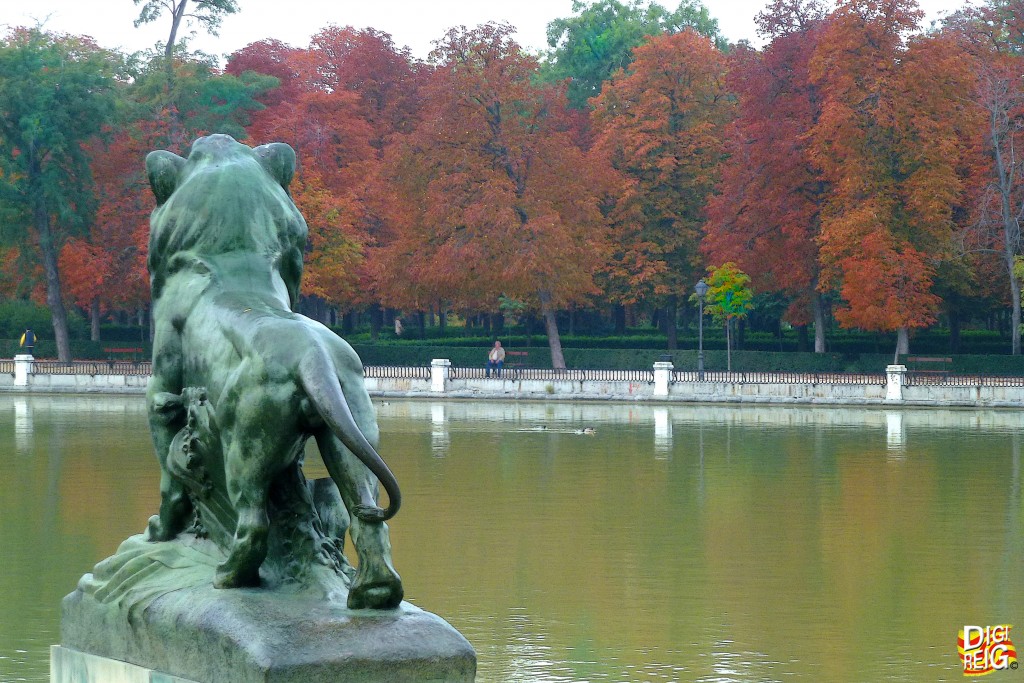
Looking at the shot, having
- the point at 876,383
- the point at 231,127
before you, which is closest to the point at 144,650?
the point at 876,383

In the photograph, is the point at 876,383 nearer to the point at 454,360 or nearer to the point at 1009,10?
the point at 454,360

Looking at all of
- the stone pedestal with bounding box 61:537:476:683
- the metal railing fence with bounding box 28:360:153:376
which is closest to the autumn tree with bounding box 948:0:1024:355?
the metal railing fence with bounding box 28:360:153:376

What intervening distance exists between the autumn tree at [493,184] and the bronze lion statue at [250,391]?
145ft

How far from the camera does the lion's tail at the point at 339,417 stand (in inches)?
200

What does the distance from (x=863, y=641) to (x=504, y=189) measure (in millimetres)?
40547

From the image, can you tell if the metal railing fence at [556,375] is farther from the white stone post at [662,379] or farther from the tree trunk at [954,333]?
the tree trunk at [954,333]

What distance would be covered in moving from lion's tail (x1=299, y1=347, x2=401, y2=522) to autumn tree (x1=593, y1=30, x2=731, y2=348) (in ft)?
165

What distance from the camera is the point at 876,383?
4219 cm

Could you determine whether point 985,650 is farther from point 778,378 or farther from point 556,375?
point 556,375

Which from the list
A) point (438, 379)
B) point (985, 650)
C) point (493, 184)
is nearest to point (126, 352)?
point (493, 184)

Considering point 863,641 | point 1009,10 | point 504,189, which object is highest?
point 1009,10

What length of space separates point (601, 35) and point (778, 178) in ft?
83.7

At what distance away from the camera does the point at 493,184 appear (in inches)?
2000

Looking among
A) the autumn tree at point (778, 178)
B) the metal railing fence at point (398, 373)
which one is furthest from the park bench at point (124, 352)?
the autumn tree at point (778, 178)
